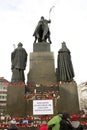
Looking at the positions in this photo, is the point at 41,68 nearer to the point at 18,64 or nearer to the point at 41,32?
the point at 18,64

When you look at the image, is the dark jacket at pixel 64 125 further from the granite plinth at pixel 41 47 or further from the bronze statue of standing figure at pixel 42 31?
the bronze statue of standing figure at pixel 42 31

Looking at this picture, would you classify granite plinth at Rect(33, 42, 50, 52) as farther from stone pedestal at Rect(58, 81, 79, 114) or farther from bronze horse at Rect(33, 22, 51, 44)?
stone pedestal at Rect(58, 81, 79, 114)

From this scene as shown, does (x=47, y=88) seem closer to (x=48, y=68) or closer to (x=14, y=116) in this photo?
(x=48, y=68)

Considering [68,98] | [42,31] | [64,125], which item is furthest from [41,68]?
[64,125]

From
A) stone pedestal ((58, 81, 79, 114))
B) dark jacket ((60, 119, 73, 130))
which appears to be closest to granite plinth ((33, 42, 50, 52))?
stone pedestal ((58, 81, 79, 114))

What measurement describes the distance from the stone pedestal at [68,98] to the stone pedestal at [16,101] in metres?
2.16

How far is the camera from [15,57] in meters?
15.2

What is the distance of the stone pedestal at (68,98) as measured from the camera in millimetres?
13195

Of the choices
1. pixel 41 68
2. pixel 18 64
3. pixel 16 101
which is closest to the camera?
pixel 16 101

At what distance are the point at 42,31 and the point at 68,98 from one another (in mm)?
5905

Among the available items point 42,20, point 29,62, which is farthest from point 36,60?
point 42,20

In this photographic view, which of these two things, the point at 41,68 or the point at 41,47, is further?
the point at 41,47

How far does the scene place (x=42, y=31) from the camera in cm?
1703

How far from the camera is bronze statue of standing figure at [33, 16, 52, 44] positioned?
16.7 metres
